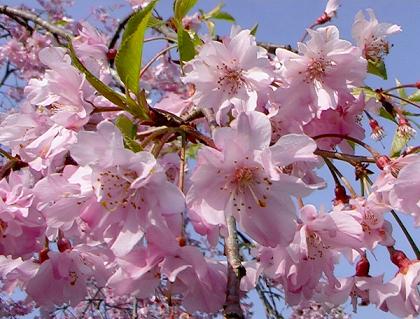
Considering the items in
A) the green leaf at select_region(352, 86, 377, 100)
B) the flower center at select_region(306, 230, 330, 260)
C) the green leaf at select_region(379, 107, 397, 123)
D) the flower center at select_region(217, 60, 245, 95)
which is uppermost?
the green leaf at select_region(352, 86, 377, 100)

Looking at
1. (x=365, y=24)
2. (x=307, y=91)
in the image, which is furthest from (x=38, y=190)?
(x=365, y=24)

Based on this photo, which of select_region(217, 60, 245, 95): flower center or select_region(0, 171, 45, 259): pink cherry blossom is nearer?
select_region(0, 171, 45, 259): pink cherry blossom

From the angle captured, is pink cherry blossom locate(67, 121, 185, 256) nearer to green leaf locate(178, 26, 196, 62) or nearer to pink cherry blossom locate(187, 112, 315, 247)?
pink cherry blossom locate(187, 112, 315, 247)

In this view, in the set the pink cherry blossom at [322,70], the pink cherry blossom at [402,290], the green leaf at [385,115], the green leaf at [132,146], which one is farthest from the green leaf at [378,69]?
the green leaf at [132,146]

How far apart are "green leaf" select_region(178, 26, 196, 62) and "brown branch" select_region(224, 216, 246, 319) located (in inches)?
18.4

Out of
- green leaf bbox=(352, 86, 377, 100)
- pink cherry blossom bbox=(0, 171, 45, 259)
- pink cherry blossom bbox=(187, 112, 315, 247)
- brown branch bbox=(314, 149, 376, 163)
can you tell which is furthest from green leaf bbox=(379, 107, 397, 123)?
pink cherry blossom bbox=(0, 171, 45, 259)

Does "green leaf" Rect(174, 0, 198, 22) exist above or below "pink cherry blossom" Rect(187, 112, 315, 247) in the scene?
above

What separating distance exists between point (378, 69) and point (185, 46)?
692 millimetres

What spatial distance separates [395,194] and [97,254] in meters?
0.68

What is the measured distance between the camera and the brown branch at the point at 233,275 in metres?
1.17

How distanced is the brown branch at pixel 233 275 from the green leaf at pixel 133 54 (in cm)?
35

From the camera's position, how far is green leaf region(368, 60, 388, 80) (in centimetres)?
188

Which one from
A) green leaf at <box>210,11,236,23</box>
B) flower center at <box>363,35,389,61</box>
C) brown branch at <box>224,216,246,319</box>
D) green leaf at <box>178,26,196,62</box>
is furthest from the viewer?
green leaf at <box>210,11,236,23</box>

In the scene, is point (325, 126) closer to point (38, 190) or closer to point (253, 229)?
point (253, 229)
